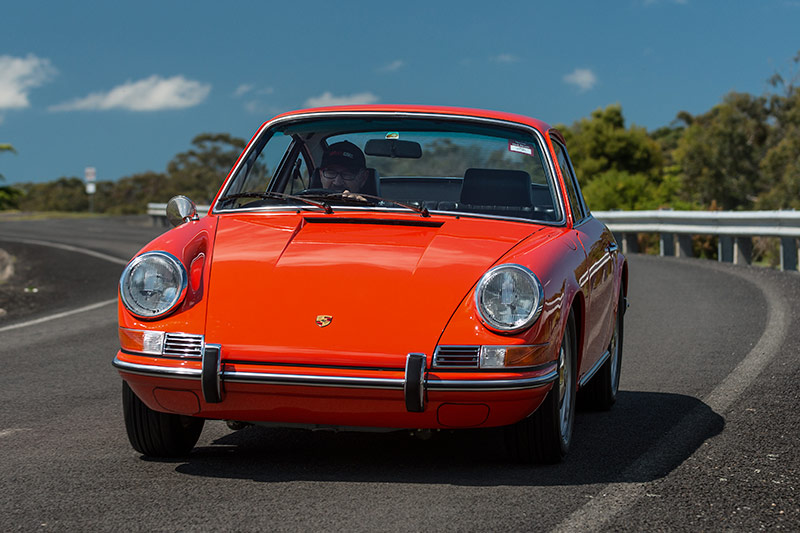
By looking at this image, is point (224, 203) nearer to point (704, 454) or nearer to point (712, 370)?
point (704, 454)

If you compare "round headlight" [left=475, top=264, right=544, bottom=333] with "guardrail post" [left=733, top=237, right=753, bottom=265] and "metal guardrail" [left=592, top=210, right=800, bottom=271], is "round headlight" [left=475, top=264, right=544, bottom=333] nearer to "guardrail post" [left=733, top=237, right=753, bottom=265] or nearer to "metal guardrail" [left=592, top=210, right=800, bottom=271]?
"metal guardrail" [left=592, top=210, right=800, bottom=271]

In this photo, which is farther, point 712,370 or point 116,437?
point 712,370

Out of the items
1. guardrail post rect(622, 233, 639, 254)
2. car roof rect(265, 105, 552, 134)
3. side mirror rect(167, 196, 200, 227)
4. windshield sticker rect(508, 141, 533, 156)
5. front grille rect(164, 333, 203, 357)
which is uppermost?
car roof rect(265, 105, 552, 134)

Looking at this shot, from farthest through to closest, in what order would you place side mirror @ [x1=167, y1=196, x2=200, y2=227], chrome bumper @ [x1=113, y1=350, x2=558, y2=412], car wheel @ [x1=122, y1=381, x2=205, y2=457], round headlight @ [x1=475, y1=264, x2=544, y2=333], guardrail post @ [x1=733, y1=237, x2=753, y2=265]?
1. guardrail post @ [x1=733, y1=237, x2=753, y2=265]
2. side mirror @ [x1=167, y1=196, x2=200, y2=227]
3. car wheel @ [x1=122, y1=381, x2=205, y2=457]
4. round headlight @ [x1=475, y1=264, x2=544, y2=333]
5. chrome bumper @ [x1=113, y1=350, x2=558, y2=412]

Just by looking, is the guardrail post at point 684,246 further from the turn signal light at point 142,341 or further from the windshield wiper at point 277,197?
the turn signal light at point 142,341

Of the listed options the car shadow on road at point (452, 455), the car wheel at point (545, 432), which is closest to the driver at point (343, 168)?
the car shadow on road at point (452, 455)

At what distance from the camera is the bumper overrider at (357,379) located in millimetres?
4184

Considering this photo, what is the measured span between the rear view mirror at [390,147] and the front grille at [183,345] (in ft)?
6.03

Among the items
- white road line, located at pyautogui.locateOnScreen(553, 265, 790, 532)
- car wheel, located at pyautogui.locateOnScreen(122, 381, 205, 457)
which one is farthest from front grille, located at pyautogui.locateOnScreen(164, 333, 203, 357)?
white road line, located at pyautogui.locateOnScreen(553, 265, 790, 532)

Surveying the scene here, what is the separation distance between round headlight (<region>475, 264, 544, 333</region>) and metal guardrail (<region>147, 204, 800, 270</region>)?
1229cm

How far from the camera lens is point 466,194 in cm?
552

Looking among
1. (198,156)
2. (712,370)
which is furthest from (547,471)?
(198,156)

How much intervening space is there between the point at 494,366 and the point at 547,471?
627 mm

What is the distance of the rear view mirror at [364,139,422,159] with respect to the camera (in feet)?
19.2
